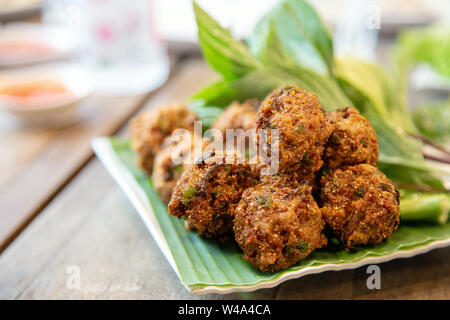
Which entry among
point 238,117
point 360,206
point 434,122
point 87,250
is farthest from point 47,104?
point 434,122

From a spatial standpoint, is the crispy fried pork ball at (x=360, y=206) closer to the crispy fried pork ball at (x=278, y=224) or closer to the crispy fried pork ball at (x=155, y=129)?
the crispy fried pork ball at (x=278, y=224)

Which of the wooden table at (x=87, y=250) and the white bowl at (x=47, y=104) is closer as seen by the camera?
the wooden table at (x=87, y=250)

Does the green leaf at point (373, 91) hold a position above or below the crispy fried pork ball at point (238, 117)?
below

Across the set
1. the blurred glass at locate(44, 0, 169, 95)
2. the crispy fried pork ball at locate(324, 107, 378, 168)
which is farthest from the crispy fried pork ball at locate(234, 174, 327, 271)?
the blurred glass at locate(44, 0, 169, 95)

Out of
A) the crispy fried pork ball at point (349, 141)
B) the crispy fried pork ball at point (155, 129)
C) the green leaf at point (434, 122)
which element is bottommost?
the green leaf at point (434, 122)

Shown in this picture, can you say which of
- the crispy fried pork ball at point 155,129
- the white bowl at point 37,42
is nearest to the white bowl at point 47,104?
the white bowl at point 37,42

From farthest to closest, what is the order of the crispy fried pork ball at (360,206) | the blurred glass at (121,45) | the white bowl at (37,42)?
1. the white bowl at (37,42)
2. the blurred glass at (121,45)
3. the crispy fried pork ball at (360,206)
